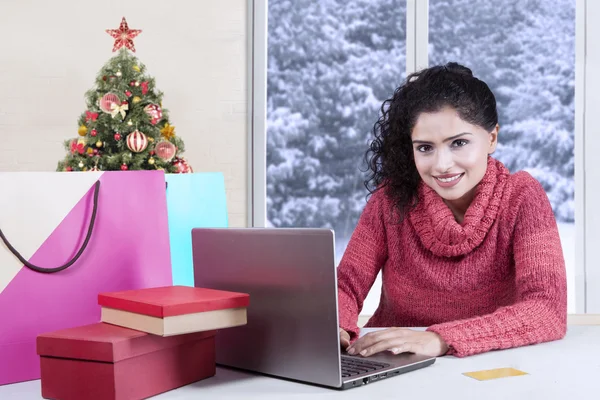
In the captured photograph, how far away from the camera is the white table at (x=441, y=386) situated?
855mm

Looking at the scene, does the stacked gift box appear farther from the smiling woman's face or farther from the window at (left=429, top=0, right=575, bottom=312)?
the window at (left=429, top=0, right=575, bottom=312)

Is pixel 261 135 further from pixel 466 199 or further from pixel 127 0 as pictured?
pixel 466 199

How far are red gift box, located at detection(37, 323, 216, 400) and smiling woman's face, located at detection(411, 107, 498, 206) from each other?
772mm

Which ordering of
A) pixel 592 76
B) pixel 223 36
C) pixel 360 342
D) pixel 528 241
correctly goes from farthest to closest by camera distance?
pixel 223 36
pixel 592 76
pixel 528 241
pixel 360 342

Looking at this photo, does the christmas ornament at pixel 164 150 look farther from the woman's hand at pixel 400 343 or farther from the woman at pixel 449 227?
the woman's hand at pixel 400 343

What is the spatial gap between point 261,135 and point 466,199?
229cm

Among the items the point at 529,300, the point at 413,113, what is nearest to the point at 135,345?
the point at 529,300

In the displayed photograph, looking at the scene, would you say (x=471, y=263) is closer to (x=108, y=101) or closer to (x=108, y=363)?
(x=108, y=363)

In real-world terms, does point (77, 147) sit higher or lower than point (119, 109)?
lower

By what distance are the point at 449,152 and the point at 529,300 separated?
368mm

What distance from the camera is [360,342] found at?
1.07m

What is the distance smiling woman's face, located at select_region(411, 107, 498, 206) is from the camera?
147 centimetres

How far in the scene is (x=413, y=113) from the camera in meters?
1.53

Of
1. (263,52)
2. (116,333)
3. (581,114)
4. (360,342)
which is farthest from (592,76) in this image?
(116,333)
